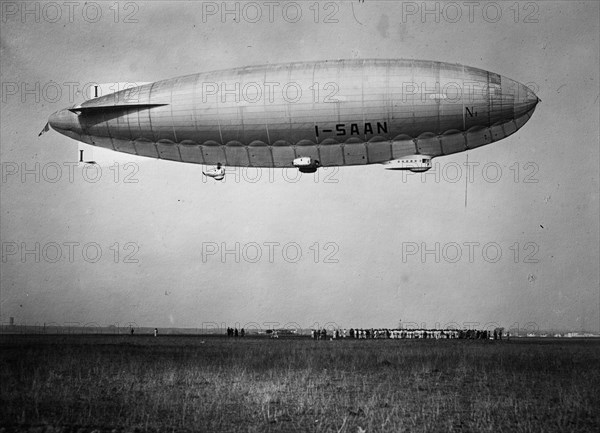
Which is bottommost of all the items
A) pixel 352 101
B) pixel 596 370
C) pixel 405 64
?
pixel 596 370

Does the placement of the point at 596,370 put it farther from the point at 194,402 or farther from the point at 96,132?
the point at 96,132

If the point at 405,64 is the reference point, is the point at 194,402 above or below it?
below

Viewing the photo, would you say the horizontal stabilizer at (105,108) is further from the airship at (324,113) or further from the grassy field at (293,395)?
the grassy field at (293,395)

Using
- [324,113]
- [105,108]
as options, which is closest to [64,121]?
[105,108]

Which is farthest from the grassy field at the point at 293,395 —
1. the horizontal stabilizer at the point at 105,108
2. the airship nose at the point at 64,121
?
the horizontal stabilizer at the point at 105,108

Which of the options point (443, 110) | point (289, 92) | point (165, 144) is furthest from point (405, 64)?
point (165, 144)

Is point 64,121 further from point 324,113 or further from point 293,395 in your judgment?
point 293,395
